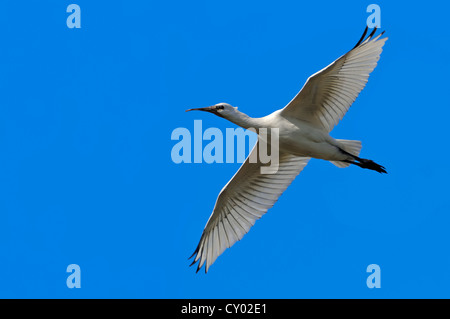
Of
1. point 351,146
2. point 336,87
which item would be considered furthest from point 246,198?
point 336,87

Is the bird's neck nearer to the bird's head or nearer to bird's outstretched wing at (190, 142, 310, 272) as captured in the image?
the bird's head

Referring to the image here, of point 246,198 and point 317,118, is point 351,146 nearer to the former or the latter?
point 317,118

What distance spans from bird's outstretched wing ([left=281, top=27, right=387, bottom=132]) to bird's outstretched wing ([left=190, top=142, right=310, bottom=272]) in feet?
3.44

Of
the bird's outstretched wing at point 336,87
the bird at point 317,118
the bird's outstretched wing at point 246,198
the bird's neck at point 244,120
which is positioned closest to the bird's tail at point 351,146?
the bird at point 317,118

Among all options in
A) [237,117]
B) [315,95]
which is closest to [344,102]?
[315,95]

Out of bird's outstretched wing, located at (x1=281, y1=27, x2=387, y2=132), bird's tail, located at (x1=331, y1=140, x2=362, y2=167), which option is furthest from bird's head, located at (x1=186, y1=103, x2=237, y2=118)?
bird's tail, located at (x1=331, y1=140, x2=362, y2=167)

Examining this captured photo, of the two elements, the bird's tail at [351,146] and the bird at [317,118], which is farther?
the bird's tail at [351,146]

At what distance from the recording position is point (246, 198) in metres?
15.0

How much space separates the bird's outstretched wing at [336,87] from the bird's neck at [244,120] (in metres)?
0.43

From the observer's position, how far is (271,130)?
13.7m

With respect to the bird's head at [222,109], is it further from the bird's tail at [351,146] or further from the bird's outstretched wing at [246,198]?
the bird's tail at [351,146]

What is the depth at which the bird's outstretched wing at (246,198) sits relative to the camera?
582 inches

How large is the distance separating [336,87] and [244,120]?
56.4 inches

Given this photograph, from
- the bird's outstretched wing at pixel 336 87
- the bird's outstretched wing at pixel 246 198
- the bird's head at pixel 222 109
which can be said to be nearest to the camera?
the bird's outstretched wing at pixel 336 87
